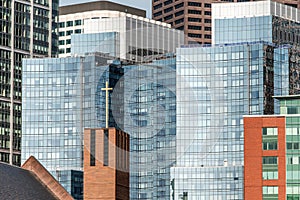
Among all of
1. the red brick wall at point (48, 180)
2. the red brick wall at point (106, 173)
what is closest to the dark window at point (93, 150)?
the red brick wall at point (106, 173)

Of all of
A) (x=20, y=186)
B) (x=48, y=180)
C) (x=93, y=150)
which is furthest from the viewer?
(x=48, y=180)

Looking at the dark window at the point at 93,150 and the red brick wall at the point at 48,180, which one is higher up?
the dark window at the point at 93,150

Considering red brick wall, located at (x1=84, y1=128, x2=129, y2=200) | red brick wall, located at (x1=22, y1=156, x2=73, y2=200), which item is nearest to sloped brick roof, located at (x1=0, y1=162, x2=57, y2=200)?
red brick wall, located at (x1=22, y1=156, x2=73, y2=200)

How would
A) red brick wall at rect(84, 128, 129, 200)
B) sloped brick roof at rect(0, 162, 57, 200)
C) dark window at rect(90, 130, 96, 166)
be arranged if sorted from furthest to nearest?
dark window at rect(90, 130, 96, 166)
red brick wall at rect(84, 128, 129, 200)
sloped brick roof at rect(0, 162, 57, 200)

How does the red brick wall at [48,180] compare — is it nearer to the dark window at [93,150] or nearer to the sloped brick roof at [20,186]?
the sloped brick roof at [20,186]

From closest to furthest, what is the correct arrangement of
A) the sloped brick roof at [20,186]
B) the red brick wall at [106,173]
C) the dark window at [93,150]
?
the sloped brick roof at [20,186], the red brick wall at [106,173], the dark window at [93,150]

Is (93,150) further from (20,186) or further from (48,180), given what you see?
(48,180)

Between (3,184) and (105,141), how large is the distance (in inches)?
423

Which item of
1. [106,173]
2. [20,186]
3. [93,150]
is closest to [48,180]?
[20,186]

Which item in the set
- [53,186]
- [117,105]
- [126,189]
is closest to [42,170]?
[53,186]

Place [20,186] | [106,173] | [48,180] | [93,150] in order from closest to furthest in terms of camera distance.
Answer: [106,173] < [20,186] < [93,150] < [48,180]

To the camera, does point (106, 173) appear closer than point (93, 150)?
Yes

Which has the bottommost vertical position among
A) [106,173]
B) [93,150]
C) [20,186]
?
[20,186]

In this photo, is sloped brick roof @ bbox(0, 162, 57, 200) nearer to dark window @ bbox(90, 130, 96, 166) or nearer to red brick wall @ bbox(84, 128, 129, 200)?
red brick wall @ bbox(84, 128, 129, 200)
